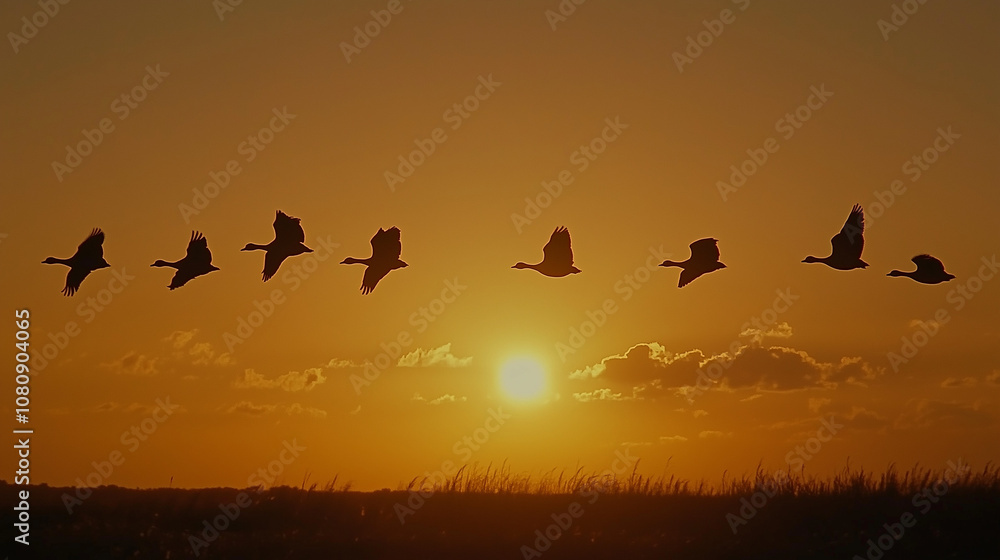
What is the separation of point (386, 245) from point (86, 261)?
7.07 metres

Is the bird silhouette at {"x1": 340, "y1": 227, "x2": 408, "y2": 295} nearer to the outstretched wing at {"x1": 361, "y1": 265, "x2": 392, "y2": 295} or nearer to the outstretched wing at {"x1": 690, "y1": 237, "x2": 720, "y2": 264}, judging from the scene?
the outstretched wing at {"x1": 361, "y1": 265, "x2": 392, "y2": 295}

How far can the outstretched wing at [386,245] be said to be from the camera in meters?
36.9

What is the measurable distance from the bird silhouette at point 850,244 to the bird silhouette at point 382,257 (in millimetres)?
9412

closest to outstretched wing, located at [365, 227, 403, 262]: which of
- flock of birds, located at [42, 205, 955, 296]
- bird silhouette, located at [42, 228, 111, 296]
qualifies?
flock of birds, located at [42, 205, 955, 296]

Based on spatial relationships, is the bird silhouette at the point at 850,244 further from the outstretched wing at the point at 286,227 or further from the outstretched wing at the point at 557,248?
the outstretched wing at the point at 286,227

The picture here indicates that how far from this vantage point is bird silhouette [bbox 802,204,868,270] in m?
35.1

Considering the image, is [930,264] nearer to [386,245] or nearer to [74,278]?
[386,245]

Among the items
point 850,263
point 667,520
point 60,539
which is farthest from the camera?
point 667,520

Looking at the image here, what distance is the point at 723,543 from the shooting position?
3856cm

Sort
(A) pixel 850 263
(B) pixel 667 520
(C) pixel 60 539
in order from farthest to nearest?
1. (B) pixel 667 520
2. (C) pixel 60 539
3. (A) pixel 850 263

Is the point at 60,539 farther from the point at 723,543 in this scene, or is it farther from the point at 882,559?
the point at 882,559

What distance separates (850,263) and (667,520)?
8566mm

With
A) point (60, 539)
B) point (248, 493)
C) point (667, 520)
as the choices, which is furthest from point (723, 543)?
point (60, 539)

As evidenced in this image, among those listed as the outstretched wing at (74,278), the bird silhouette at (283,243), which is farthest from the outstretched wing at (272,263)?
the outstretched wing at (74,278)
